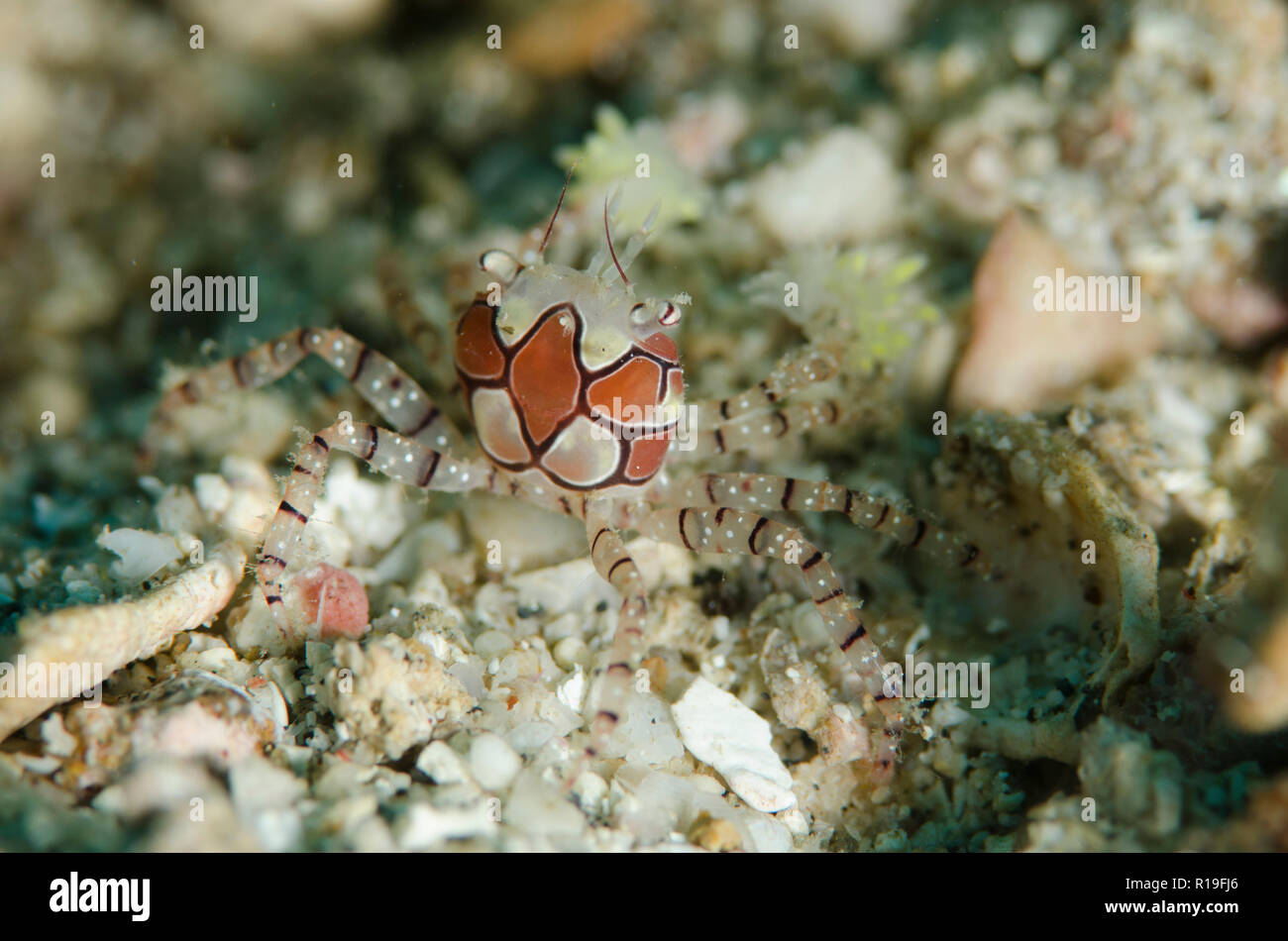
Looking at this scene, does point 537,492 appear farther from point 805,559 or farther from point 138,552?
point 138,552

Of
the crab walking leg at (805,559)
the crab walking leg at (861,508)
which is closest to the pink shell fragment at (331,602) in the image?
the crab walking leg at (805,559)

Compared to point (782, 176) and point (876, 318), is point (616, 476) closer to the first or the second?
point (876, 318)

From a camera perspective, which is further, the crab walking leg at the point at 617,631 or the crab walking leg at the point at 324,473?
the crab walking leg at the point at 324,473

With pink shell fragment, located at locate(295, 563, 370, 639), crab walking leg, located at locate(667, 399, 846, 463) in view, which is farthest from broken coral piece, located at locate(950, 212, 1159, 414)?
pink shell fragment, located at locate(295, 563, 370, 639)

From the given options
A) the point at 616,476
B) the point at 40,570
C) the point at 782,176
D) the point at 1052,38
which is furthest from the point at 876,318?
the point at 40,570

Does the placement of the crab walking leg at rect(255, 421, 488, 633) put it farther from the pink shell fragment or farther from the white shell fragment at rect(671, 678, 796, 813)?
the white shell fragment at rect(671, 678, 796, 813)

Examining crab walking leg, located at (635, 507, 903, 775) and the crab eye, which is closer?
crab walking leg, located at (635, 507, 903, 775)

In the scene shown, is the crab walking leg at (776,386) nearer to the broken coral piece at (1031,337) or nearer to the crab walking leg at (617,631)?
the broken coral piece at (1031,337)
